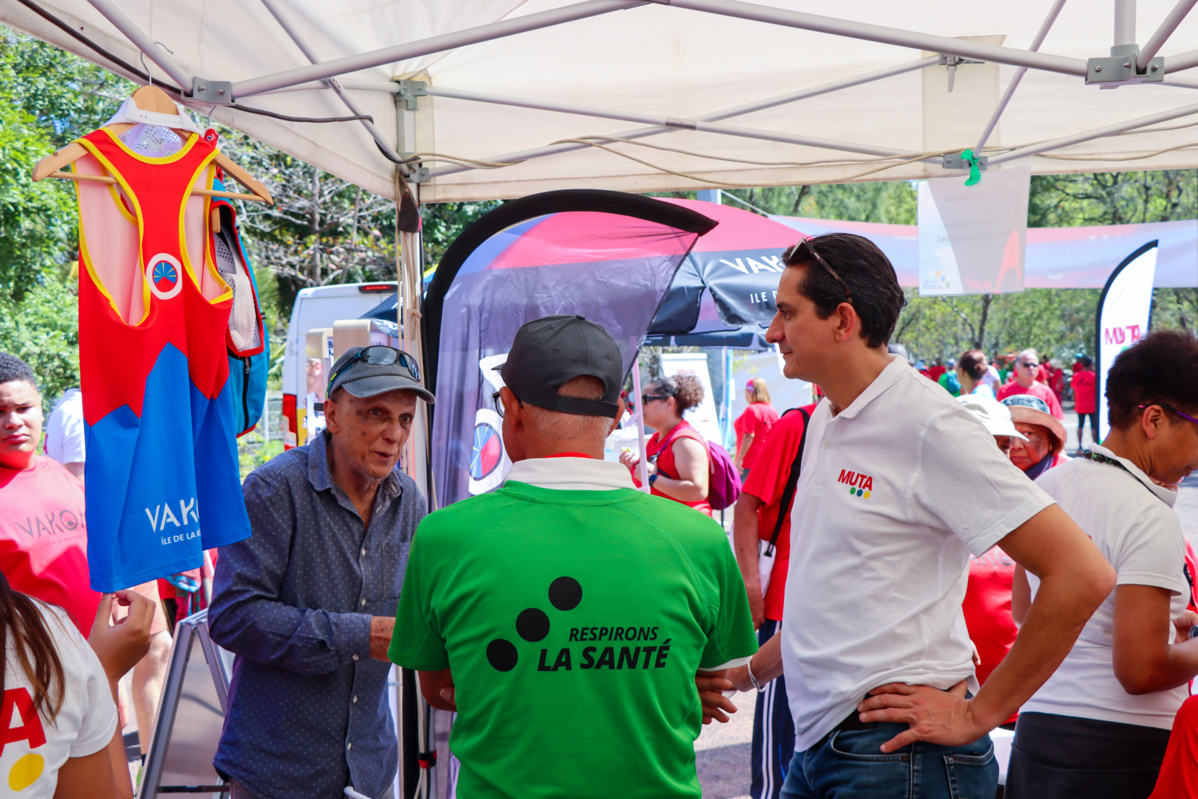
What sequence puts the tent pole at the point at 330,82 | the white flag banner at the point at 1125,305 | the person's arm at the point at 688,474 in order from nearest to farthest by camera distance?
the tent pole at the point at 330,82 < the person's arm at the point at 688,474 < the white flag banner at the point at 1125,305

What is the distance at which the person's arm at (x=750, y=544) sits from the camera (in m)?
A: 3.61

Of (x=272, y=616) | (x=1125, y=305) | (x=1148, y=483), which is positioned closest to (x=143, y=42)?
(x=272, y=616)

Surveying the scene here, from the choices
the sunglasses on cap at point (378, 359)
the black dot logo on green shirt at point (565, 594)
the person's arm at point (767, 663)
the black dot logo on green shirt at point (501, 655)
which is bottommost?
the person's arm at point (767, 663)

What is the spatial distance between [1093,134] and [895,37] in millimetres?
1919

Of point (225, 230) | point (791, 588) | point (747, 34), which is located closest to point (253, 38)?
point (225, 230)

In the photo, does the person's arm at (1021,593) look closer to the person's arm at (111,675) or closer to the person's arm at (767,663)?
the person's arm at (767,663)

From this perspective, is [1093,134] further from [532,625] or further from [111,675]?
[111,675]

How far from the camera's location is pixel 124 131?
2221 millimetres

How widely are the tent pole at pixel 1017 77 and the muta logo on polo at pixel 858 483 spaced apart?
2.48 m

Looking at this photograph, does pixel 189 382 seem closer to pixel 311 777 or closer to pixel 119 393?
pixel 119 393

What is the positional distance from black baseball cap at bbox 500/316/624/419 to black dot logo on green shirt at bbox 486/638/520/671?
0.39 metres

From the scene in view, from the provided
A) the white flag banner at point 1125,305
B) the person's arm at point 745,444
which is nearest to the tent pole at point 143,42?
the white flag banner at point 1125,305

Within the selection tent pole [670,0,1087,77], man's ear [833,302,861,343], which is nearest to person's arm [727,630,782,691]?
man's ear [833,302,861,343]

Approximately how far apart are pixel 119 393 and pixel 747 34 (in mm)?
3002
